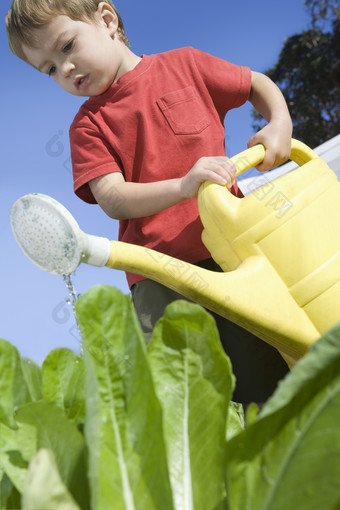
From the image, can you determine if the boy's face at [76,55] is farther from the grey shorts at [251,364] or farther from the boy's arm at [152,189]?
the grey shorts at [251,364]

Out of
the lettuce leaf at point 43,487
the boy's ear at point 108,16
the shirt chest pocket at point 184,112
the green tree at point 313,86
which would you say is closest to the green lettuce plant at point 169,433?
the lettuce leaf at point 43,487

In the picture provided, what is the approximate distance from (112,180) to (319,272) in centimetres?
53

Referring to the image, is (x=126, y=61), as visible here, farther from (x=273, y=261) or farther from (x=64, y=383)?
(x=64, y=383)

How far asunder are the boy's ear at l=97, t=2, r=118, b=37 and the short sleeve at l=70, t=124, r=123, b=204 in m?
0.30

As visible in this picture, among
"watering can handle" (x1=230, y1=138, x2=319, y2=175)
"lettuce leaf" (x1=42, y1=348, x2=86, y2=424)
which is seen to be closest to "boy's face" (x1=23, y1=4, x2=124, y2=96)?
"watering can handle" (x1=230, y1=138, x2=319, y2=175)

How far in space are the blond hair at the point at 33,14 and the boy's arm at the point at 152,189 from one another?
369 millimetres

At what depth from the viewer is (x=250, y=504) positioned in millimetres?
250

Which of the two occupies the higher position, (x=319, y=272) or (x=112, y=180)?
(x=112, y=180)

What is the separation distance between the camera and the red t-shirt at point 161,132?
3.88ft

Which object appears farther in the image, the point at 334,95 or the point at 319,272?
the point at 334,95

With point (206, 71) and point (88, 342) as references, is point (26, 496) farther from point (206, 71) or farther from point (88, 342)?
point (206, 71)

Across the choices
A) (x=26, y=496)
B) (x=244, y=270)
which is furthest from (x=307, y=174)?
(x=26, y=496)

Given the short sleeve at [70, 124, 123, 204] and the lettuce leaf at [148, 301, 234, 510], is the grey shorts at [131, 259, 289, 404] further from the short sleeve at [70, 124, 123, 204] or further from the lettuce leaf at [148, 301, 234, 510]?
the lettuce leaf at [148, 301, 234, 510]

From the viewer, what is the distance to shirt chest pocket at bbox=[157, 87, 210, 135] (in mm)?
1208
